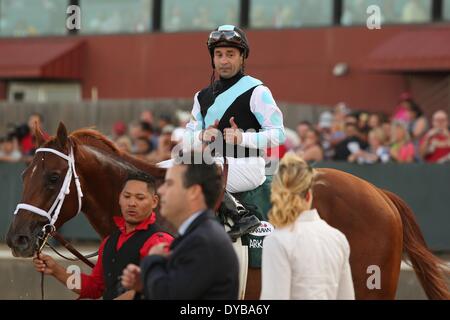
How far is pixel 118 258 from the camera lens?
5.60 meters

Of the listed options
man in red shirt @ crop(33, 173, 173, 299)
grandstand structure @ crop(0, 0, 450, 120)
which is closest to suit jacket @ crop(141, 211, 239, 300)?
man in red shirt @ crop(33, 173, 173, 299)

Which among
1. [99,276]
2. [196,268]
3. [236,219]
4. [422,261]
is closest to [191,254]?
[196,268]

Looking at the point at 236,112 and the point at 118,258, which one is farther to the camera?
the point at 236,112

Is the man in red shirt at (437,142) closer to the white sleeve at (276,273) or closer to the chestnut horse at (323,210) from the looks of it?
the chestnut horse at (323,210)

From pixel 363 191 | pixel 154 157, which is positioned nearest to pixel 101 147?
pixel 363 191

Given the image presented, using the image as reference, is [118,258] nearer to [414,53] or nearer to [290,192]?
[290,192]

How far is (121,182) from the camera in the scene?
658 cm

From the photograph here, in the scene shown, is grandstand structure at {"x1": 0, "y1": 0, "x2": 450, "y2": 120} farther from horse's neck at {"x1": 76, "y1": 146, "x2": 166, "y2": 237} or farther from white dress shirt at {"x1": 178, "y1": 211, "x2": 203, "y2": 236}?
white dress shirt at {"x1": 178, "y1": 211, "x2": 203, "y2": 236}

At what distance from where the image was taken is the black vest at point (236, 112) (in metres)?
6.57

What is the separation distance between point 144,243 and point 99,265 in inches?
15.6

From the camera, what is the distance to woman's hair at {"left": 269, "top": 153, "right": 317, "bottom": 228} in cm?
469

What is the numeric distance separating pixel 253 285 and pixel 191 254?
7.23 ft

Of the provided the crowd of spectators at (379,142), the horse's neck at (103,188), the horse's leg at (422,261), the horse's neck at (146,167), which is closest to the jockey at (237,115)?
the horse's neck at (146,167)
